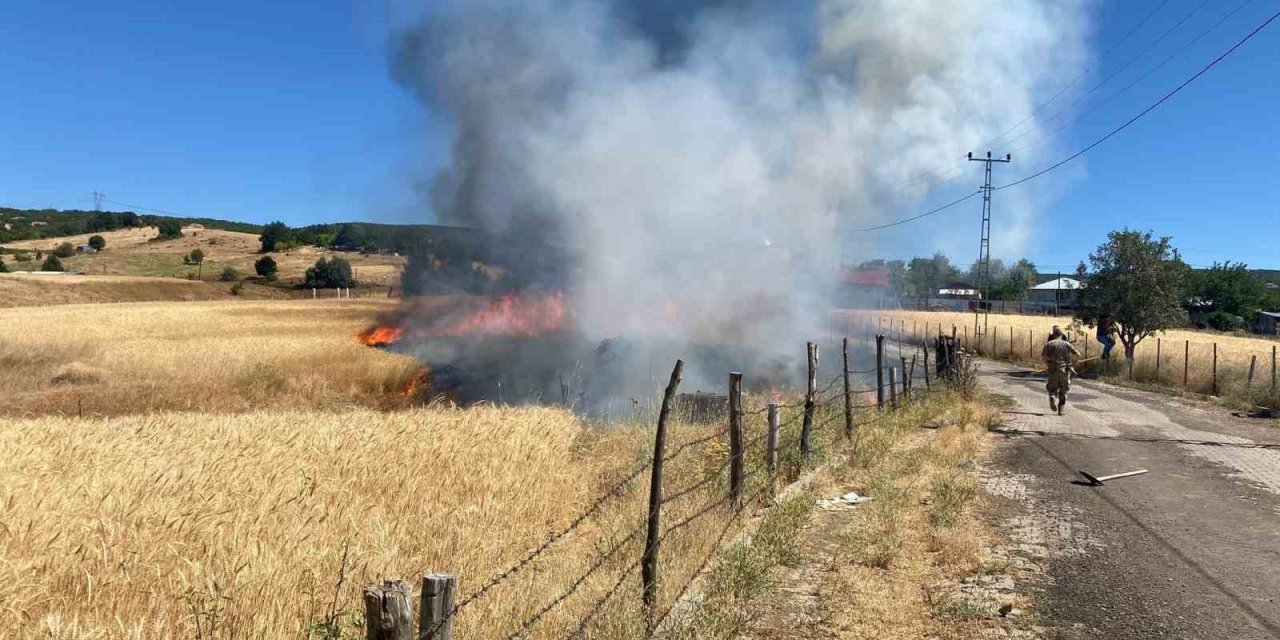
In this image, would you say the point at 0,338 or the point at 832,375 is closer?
the point at 832,375

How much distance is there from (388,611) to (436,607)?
12.2 inches

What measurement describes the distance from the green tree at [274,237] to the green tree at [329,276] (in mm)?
31580

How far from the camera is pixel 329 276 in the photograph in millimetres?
74812

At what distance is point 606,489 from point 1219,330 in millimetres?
77779

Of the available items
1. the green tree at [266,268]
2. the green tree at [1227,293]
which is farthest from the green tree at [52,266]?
the green tree at [1227,293]

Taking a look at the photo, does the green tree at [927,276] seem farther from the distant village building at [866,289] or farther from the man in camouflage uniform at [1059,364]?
the man in camouflage uniform at [1059,364]

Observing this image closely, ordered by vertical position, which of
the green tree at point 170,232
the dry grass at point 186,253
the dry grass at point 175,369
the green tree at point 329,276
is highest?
the green tree at point 170,232

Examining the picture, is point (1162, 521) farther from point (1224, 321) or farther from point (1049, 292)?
point (1049, 292)

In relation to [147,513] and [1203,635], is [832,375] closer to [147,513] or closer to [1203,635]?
[1203,635]

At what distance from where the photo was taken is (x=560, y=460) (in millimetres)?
9148

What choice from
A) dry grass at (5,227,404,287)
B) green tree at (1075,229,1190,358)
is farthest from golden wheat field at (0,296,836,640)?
dry grass at (5,227,404,287)

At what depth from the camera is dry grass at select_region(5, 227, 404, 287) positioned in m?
82.1

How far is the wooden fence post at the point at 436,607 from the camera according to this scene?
311 centimetres

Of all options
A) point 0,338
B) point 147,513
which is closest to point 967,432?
point 147,513
